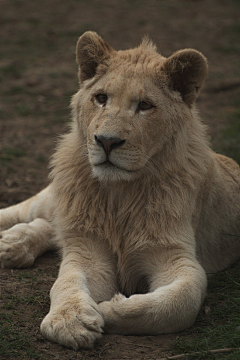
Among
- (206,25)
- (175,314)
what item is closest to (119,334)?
(175,314)

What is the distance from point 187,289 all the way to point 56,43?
9832 mm

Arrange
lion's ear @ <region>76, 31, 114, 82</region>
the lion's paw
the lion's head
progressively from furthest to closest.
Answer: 1. the lion's paw
2. lion's ear @ <region>76, 31, 114, 82</region>
3. the lion's head

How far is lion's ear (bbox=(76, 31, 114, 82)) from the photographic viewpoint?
13.5 ft

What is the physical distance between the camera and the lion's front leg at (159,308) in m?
3.35

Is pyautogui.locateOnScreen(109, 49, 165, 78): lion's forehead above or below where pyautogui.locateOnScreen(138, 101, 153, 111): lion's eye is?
above

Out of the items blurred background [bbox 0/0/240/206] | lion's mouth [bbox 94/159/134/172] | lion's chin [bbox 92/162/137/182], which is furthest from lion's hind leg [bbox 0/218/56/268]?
lion's mouth [bbox 94/159/134/172]

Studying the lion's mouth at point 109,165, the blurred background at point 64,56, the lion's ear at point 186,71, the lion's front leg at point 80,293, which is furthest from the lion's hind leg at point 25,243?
the lion's ear at point 186,71

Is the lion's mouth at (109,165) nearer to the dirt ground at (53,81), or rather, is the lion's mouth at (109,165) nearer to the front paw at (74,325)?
the front paw at (74,325)

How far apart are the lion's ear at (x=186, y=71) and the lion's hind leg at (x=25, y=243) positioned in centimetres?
192

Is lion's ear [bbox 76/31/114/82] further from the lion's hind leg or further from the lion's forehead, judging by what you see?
the lion's hind leg

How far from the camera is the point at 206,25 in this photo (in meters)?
14.0

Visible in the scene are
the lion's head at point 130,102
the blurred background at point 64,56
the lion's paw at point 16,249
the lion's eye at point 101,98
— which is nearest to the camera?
the lion's head at point 130,102

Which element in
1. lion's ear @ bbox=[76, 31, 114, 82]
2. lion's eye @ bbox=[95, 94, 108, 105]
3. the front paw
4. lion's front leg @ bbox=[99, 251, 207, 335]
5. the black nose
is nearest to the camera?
the front paw

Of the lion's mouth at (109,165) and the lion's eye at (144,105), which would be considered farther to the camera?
the lion's eye at (144,105)
